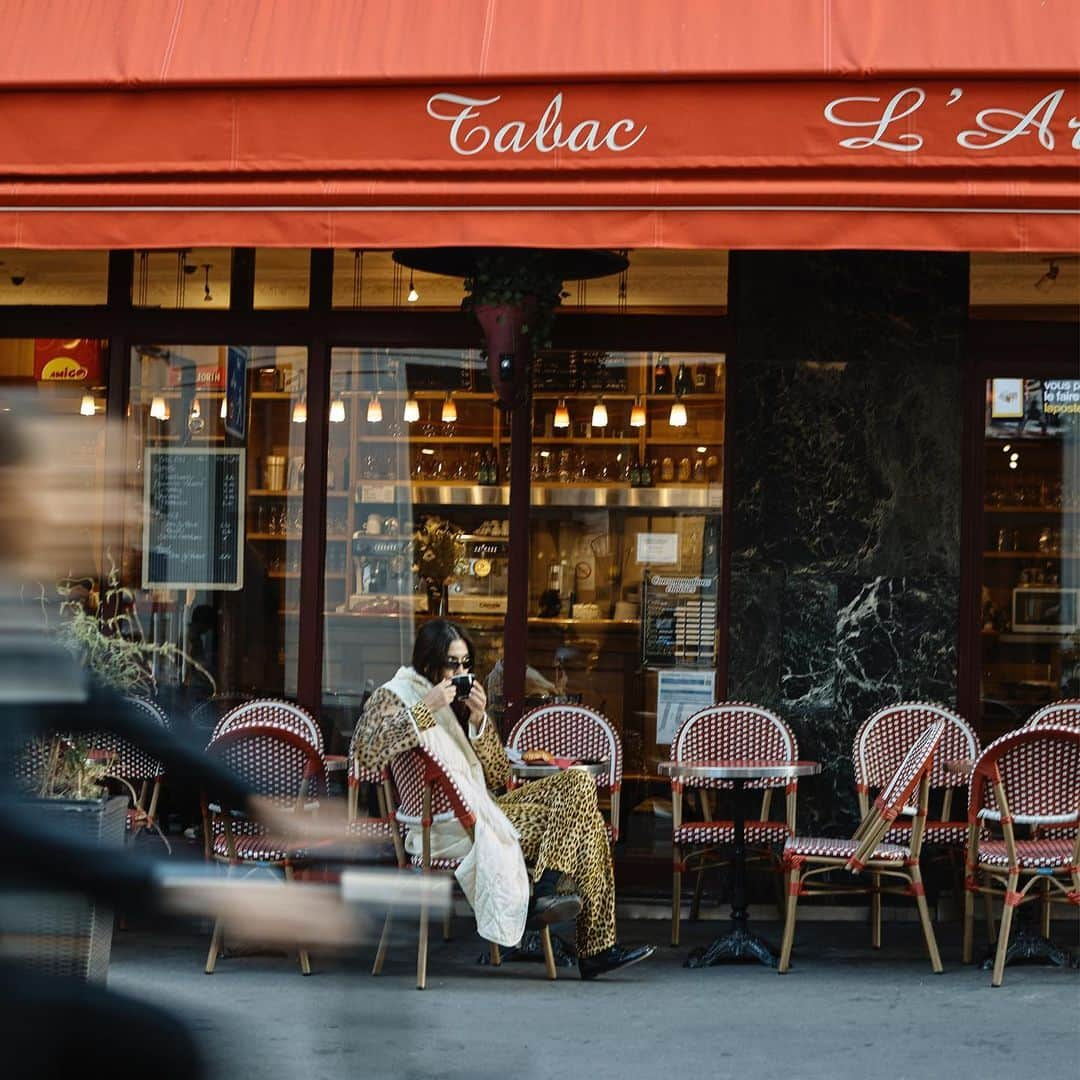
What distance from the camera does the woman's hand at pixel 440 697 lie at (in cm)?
671

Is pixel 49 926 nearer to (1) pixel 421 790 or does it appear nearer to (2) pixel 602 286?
(1) pixel 421 790

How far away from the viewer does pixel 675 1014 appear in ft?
21.1

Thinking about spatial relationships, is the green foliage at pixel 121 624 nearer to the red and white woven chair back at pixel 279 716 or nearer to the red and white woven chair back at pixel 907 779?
the red and white woven chair back at pixel 279 716

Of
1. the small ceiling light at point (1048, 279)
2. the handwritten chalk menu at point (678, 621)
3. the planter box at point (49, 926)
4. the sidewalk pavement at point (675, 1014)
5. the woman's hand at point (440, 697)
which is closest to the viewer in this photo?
the planter box at point (49, 926)

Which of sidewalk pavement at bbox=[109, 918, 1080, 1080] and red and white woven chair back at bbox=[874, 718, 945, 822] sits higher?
red and white woven chair back at bbox=[874, 718, 945, 822]

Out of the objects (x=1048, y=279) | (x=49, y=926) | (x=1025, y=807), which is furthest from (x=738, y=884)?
(x=49, y=926)

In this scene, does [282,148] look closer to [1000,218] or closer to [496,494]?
[496,494]

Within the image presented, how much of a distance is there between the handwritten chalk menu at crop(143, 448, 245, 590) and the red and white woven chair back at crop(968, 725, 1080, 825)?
13.4ft

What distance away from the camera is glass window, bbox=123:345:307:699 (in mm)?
→ 9094

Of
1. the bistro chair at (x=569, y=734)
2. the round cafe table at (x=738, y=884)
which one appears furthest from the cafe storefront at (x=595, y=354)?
the round cafe table at (x=738, y=884)

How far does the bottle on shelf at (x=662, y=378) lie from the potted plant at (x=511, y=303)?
2.70 ft

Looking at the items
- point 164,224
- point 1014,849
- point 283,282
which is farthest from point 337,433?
point 1014,849

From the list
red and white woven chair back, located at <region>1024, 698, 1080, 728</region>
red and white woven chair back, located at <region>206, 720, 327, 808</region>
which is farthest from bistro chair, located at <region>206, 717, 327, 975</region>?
red and white woven chair back, located at <region>1024, 698, 1080, 728</region>

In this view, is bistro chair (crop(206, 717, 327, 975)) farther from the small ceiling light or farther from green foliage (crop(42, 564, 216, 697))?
the small ceiling light
